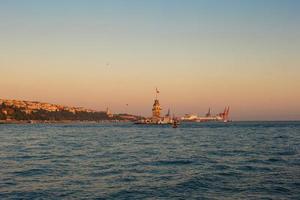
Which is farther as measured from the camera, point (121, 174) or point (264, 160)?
point (264, 160)

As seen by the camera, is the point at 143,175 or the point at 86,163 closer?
the point at 143,175

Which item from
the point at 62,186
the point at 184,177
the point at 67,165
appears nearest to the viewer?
the point at 62,186

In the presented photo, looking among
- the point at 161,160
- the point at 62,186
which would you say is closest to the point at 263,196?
the point at 62,186

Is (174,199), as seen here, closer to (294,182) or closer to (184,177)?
(184,177)

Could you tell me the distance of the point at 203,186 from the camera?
2989 centimetres

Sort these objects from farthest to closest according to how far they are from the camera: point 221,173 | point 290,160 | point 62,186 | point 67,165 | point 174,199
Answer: point 290,160
point 67,165
point 221,173
point 62,186
point 174,199

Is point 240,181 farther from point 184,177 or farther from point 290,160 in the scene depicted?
point 290,160

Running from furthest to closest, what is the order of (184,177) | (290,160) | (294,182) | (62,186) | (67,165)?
(290,160) < (67,165) < (184,177) < (294,182) < (62,186)

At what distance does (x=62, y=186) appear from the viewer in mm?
29047

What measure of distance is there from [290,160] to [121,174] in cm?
2037

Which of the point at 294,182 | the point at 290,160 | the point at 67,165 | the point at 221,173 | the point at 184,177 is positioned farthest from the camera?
the point at 290,160

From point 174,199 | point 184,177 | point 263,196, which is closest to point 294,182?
point 263,196

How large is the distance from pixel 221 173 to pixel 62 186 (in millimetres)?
13658

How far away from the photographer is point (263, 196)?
86.6 feet
